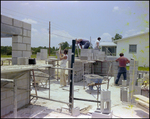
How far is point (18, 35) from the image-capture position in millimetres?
4684

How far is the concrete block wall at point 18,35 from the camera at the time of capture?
13.3ft

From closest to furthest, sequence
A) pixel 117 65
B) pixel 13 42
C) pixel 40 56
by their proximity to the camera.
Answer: pixel 13 42 → pixel 117 65 → pixel 40 56

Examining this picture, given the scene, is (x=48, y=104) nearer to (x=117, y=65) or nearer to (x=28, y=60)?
(x=28, y=60)

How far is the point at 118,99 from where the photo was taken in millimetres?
6094

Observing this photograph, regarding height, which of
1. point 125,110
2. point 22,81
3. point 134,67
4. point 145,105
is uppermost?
point 134,67

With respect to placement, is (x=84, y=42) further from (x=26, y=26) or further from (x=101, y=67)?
(x=26, y=26)

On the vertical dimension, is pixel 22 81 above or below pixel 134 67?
below

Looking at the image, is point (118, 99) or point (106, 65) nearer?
point (118, 99)

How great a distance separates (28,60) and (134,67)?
3.87m

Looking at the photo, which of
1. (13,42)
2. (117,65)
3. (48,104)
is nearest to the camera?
(13,42)

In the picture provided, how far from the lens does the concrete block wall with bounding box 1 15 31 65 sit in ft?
13.3

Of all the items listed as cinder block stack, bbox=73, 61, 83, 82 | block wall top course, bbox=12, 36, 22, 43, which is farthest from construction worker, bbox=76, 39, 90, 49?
block wall top course, bbox=12, 36, 22, 43

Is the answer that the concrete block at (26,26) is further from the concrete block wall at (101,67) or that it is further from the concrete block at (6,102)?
the concrete block wall at (101,67)

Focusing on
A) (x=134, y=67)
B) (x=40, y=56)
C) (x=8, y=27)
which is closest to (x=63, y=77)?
(x=40, y=56)
